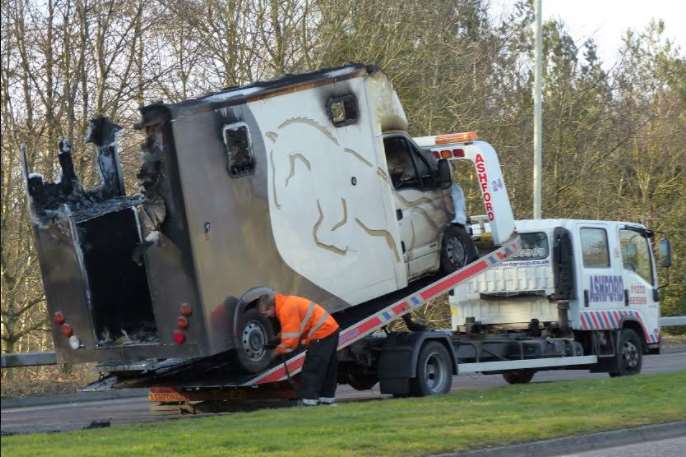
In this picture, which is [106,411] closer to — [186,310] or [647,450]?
[186,310]

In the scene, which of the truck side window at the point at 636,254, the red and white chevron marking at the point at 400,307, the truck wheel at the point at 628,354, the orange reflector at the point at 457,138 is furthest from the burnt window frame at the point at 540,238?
the orange reflector at the point at 457,138

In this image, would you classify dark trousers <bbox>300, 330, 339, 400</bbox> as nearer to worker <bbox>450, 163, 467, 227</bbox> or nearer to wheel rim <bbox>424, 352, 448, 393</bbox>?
wheel rim <bbox>424, 352, 448, 393</bbox>

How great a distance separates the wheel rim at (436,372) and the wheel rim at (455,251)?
3.87 ft

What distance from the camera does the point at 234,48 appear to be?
25.1 metres

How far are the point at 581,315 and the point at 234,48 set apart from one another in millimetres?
10021

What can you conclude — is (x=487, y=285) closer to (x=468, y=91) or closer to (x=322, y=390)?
(x=322, y=390)

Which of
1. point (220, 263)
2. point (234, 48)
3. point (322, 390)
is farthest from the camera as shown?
point (234, 48)

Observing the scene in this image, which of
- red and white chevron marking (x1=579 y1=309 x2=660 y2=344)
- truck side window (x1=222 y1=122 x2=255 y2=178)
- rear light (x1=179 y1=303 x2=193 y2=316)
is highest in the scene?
truck side window (x1=222 y1=122 x2=255 y2=178)

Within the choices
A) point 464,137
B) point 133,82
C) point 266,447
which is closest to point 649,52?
point 133,82

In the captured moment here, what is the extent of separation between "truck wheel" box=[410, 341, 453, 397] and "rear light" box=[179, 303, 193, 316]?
3582 mm

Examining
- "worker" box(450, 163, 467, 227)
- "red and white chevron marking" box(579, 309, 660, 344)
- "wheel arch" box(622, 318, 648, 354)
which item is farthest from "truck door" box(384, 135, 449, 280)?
"wheel arch" box(622, 318, 648, 354)

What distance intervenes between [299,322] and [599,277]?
7.05 meters

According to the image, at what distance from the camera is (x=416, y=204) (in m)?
15.2

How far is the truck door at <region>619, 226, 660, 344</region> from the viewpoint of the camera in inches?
763
